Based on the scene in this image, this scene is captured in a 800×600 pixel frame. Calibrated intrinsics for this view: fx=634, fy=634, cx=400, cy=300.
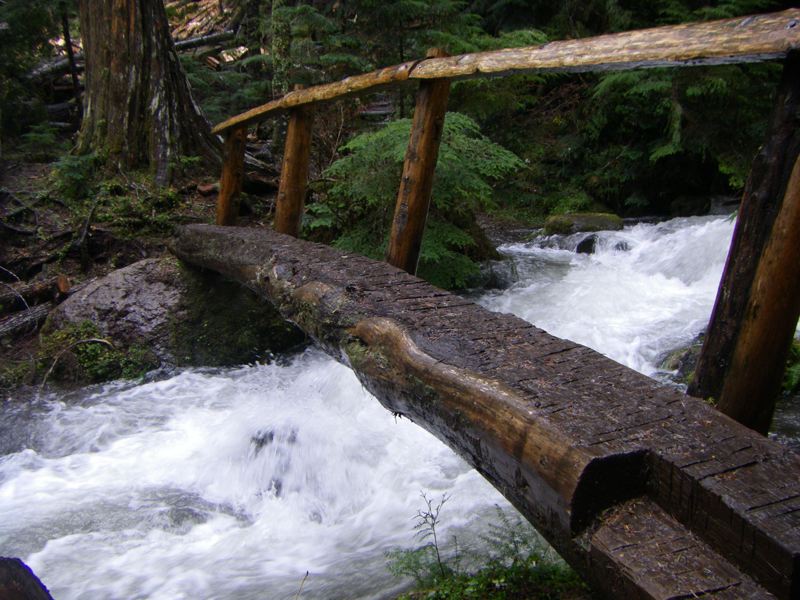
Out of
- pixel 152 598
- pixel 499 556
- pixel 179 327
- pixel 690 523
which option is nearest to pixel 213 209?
pixel 179 327

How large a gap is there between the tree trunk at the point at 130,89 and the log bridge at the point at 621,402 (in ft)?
20.7

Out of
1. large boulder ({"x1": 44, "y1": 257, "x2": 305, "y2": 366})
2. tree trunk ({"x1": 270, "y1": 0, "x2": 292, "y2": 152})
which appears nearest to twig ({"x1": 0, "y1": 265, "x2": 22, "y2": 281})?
large boulder ({"x1": 44, "y1": 257, "x2": 305, "y2": 366})

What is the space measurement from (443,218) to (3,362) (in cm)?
494

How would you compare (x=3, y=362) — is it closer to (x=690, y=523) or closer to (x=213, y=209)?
(x=213, y=209)

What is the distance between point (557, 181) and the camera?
15844 millimetres

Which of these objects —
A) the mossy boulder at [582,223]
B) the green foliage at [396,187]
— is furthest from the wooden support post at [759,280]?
the mossy boulder at [582,223]

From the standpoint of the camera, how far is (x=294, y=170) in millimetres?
6062

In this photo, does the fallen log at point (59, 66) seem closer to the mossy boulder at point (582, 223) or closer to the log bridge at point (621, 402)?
the mossy boulder at point (582, 223)

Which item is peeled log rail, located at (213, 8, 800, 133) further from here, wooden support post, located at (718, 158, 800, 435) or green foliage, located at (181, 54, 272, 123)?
green foliage, located at (181, 54, 272, 123)

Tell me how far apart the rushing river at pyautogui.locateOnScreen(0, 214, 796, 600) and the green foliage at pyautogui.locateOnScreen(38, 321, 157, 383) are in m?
0.20

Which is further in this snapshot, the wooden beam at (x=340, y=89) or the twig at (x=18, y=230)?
the twig at (x=18, y=230)

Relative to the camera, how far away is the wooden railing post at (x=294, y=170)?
589 centimetres

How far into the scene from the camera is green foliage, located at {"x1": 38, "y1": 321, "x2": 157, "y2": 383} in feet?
19.7

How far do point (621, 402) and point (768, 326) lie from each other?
2.31 ft
